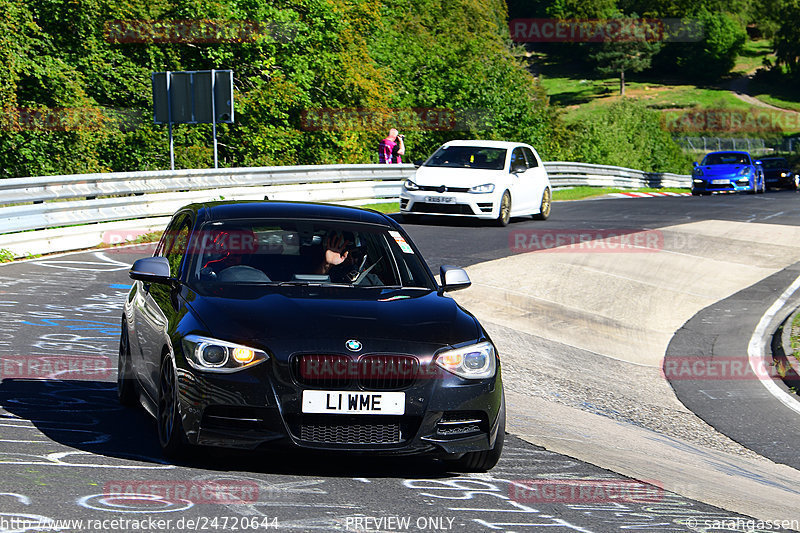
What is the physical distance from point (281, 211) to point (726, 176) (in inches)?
1362

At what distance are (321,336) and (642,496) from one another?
6.14 feet

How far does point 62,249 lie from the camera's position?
16.6 meters

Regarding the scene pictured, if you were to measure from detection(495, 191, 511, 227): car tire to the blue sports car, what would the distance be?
1942cm

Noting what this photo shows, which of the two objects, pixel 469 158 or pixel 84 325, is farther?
pixel 469 158

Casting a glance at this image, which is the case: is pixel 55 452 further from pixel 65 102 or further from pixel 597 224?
pixel 65 102

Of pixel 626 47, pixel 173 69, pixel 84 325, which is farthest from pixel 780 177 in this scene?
pixel 626 47

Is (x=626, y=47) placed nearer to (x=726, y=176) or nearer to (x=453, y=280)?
(x=726, y=176)

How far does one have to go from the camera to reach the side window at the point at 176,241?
6.83 metres

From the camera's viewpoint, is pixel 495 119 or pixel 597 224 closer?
pixel 597 224

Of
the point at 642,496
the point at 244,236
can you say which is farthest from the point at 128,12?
the point at 642,496

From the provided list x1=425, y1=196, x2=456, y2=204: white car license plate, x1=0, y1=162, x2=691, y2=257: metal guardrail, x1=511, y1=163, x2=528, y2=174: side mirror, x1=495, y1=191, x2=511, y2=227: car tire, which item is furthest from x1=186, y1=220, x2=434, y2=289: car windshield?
x1=511, y1=163, x2=528, y2=174: side mirror

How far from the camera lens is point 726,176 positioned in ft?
129

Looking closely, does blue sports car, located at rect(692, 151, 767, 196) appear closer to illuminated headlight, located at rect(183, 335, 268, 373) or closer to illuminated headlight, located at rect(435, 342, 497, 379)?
illuminated headlight, located at rect(435, 342, 497, 379)

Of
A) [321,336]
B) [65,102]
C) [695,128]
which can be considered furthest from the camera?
[695,128]
